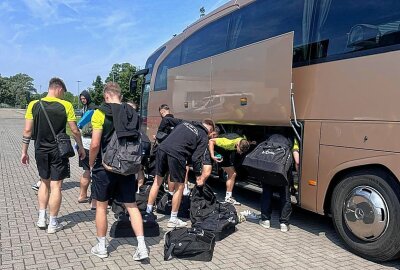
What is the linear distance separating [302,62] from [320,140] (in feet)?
3.84

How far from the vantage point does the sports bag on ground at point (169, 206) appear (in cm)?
626

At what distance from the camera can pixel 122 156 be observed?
4.23 meters

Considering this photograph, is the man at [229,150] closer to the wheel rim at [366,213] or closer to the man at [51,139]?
the wheel rim at [366,213]

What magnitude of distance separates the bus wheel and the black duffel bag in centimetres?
167

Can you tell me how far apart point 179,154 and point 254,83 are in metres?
1.75

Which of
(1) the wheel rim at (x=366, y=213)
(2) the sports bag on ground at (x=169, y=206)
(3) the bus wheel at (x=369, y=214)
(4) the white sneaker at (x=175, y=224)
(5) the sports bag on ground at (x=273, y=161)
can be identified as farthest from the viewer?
(2) the sports bag on ground at (x=169, y=206)

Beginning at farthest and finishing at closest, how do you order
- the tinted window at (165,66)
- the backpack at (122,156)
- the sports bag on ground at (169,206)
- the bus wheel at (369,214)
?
the tinted window at (165,66), the sports bag on ground at (169,206), the bus wheel at (369,214), the backpack at (122,156)

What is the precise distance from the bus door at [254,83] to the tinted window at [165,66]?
2174mm

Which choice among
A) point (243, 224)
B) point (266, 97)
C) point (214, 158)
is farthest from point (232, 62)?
point (243, 224)

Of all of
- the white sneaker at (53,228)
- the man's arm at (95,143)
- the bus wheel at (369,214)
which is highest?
the man's arm at (95,143)

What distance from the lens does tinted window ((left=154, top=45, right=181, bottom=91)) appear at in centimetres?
970

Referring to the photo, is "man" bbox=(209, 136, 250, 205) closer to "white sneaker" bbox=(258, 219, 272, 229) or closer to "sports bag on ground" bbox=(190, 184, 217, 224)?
"sports bag on ground" bbox=(190, 184, 217, 224)

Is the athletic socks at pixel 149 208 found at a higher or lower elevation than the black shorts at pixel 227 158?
lower

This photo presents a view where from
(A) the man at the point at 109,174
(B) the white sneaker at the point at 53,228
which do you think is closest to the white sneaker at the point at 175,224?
(A) the man at the point at 109,174
